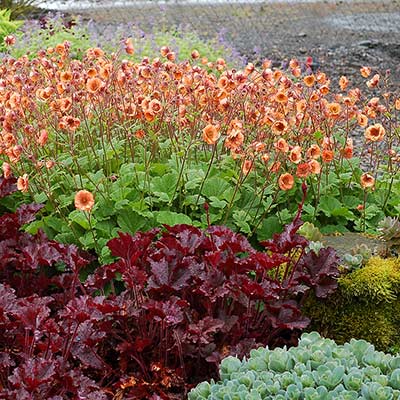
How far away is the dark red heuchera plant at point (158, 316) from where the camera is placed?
2.51 metres

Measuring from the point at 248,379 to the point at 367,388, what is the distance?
0.31m

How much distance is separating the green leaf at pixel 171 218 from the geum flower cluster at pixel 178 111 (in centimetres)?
31

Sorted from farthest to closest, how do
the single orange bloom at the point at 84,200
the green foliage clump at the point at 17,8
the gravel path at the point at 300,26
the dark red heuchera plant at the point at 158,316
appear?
the green foliage clump at the point at 17,8
the gravel path at the point at 300,26
the single orange bloom at the point at 84,200
the dark red heuchera plant at the point at 158,316

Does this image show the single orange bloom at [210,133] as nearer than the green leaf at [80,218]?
Yes

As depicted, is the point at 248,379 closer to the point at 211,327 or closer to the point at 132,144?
the point at 211,327

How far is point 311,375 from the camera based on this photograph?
2168mm

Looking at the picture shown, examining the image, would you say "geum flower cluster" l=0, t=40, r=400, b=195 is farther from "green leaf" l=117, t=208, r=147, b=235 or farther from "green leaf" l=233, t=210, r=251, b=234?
"green leaf" l=117, t=208, r=147, b=235

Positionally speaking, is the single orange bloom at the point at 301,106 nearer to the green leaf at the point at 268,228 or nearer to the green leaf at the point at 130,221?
the green leaf at the point at 268,228

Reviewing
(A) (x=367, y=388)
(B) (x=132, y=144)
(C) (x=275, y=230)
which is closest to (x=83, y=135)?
(B) (x=132, y=144)

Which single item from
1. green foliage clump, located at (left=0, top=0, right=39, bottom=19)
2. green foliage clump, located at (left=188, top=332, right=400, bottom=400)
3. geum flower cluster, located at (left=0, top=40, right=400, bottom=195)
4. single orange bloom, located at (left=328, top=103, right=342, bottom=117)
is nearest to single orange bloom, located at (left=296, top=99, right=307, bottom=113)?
geum flower cluster, located at (left=0, top=40, right=400, bottom=195)

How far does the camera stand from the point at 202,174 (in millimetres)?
3588

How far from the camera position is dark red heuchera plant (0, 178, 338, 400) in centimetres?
251

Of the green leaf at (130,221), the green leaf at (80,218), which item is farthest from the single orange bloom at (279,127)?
the green leaf at (80,218)

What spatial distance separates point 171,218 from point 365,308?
87 cm
